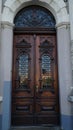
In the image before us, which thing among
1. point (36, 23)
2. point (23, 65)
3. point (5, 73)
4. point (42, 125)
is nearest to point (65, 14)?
point (36, 23)

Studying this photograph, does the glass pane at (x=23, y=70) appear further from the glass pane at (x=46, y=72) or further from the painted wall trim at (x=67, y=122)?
the painted wall trim at (x=67, y=122)

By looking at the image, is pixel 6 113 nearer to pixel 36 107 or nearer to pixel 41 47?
pixel 36 107

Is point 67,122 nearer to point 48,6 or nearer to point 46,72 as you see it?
point 46,72

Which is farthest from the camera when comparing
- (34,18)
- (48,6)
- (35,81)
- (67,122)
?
(34,18)

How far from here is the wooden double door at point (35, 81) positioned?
17.4ft

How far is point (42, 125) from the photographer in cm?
522

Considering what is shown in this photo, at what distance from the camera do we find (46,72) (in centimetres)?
551

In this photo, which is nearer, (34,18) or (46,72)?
(46,72)

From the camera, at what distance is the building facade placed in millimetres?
4992

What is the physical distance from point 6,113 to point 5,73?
999mm

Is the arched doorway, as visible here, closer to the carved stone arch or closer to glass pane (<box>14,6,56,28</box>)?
glass pane (<box>14,6,56,28</box>)

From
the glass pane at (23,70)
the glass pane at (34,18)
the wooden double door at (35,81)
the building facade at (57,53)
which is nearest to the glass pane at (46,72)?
the wooden double door at (35,81)

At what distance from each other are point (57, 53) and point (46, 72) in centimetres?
60

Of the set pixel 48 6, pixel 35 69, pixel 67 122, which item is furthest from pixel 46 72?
pixel 48 6
